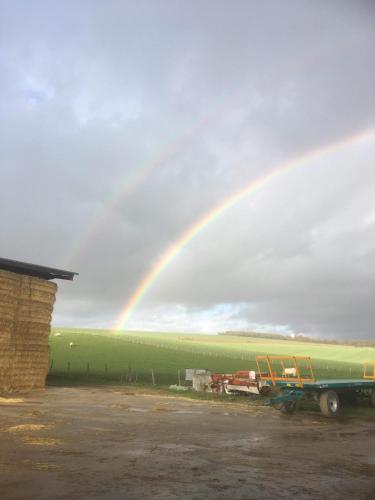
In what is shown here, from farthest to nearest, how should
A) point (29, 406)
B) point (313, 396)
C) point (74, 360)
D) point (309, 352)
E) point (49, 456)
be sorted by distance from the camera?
point (309, 352) → point (74, 360) → point (313, 396) → point (29, 406) → point (49, 456)

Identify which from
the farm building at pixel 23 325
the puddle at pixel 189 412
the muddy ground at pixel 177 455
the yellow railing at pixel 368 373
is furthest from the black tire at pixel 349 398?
the farm building at pixel 23 325

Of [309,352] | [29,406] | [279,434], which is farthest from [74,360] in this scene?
[309,352]

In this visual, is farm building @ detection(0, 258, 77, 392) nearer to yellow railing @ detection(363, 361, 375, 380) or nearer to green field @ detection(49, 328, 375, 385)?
green field @ detection(49, 328, 375, 385)

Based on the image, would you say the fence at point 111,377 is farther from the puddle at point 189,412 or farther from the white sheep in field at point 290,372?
the puddle at point 189,412

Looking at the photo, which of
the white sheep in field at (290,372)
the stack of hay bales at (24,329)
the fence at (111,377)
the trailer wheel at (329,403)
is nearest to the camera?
the trailer wheel at (329,403)

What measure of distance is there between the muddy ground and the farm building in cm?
542

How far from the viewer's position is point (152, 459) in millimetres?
→ 9383

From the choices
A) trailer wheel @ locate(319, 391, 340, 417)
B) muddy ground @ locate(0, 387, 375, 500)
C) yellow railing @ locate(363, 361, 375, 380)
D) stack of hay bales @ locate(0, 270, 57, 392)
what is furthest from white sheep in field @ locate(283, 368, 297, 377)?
stack of hay bales @ locate(0, 270, 57, 392)

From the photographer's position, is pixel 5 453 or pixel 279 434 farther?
pixel 279 434

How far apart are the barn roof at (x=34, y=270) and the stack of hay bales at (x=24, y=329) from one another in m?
0.91

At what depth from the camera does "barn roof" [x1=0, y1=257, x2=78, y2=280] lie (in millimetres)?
23875

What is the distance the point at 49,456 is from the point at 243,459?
379 centimetres

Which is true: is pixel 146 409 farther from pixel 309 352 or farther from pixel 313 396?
pixel 309 352

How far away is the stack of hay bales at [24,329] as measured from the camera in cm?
2234
